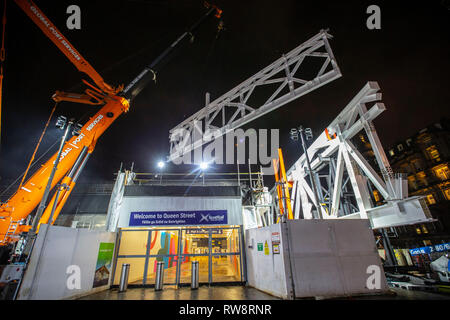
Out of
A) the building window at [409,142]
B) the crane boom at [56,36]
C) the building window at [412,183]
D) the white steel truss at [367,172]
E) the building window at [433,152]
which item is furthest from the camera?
the building window at [409,142]

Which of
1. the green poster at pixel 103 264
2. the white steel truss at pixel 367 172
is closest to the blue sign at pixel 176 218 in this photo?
the green poster at pixel 103 264

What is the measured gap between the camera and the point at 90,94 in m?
8.98

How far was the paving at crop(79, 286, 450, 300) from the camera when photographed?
5281 millimetres

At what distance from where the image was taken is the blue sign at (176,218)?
28.8 feet

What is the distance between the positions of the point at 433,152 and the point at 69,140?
51.8m

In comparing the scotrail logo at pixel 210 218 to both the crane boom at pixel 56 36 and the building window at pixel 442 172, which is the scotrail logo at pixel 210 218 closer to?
the crane boom at pixel 56 36

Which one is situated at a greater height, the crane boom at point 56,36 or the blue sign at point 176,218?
the crane boom at point 56,36

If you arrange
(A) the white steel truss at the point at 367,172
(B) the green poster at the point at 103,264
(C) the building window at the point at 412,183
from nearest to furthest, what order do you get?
(A) the white steel truss at the point at 367,172 → (B) the green poster at the point at 103,264 → (C) the building window at the point at 412,183

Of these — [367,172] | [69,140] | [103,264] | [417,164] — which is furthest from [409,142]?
[69,140]

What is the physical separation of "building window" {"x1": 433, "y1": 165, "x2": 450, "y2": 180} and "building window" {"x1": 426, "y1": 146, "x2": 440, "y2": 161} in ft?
5.70

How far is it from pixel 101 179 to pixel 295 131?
21.9m

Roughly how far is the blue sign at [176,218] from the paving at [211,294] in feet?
8.60

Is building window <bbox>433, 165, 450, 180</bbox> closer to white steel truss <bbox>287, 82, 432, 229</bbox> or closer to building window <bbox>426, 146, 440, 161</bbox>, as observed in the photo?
building window <bbox>426, 146, 440, 161</bbox>
